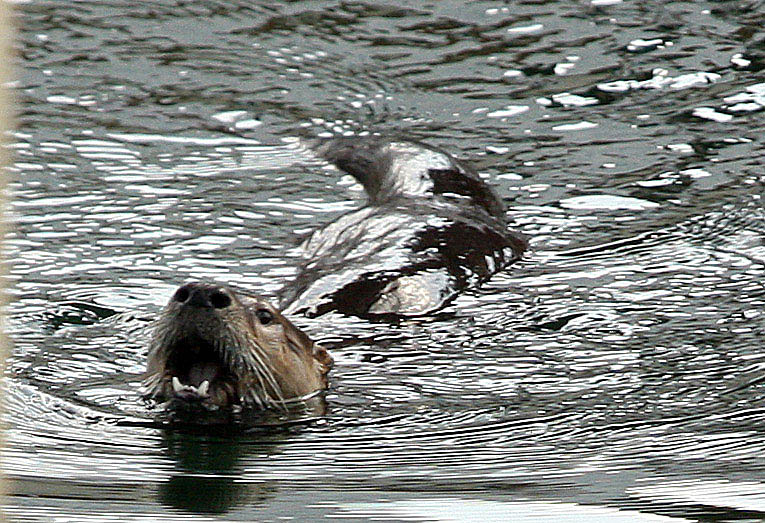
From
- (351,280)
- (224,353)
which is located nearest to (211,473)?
(224,353)

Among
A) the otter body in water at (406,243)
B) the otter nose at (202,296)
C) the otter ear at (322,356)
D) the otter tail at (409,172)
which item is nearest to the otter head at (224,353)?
the otter nose at (202,296)

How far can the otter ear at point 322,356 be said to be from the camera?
3.92 m

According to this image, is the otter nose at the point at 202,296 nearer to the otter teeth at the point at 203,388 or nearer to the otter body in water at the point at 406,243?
the otter teeth at the point at 203,388

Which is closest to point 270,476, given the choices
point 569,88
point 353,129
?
point 353,129

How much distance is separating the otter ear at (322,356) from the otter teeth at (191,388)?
40cm

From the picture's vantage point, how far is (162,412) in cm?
362

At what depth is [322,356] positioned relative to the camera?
3.97 meters

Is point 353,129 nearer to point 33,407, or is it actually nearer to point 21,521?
point 33,407

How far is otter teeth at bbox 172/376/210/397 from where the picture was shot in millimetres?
3586

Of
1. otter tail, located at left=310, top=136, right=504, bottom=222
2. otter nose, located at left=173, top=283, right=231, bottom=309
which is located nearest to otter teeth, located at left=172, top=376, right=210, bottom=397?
otter nose, located at left=173, top=283, right=231, bottom=309

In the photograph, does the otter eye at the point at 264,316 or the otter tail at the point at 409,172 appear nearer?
the otter eye at the point at 264,316

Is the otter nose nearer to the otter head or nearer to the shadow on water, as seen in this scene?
the otter head

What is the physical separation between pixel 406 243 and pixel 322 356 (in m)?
1.00

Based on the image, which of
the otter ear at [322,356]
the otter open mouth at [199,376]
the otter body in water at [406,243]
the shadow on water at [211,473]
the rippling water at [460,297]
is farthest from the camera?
the otter body in water at [406,243]
